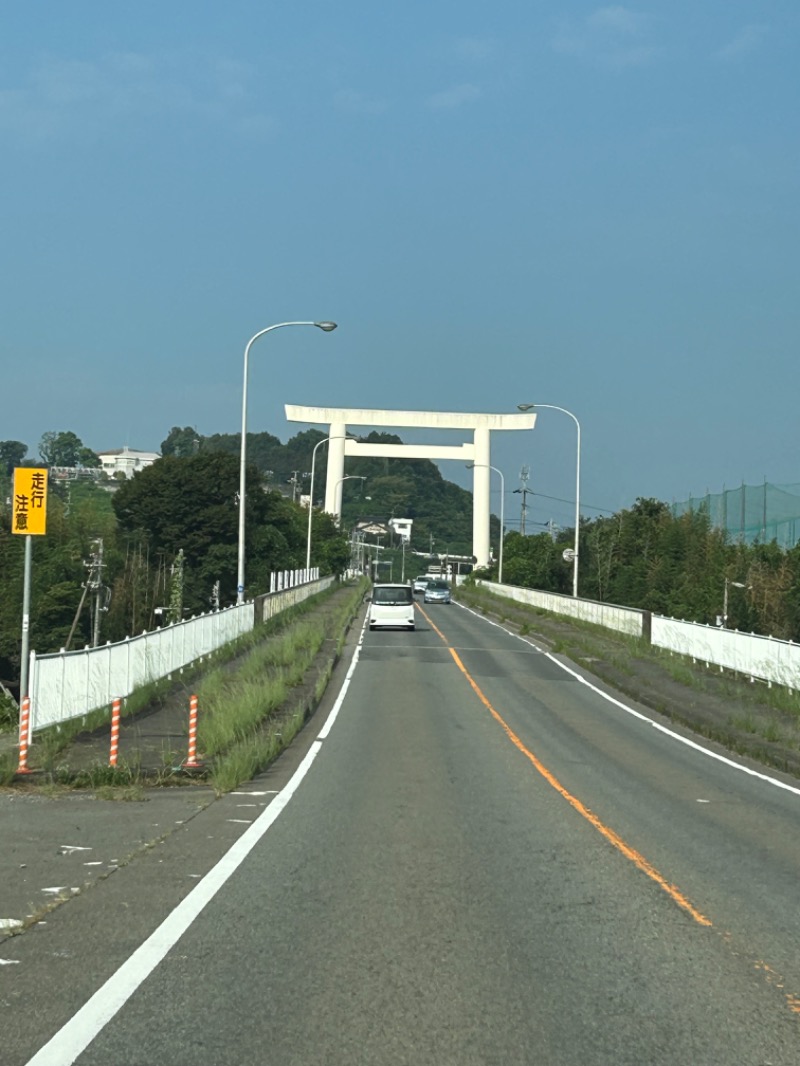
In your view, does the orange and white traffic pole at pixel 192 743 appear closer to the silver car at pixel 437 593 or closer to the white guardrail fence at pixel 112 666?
the white guardrail fence at pixel 112 666

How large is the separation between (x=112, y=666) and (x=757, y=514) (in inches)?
2050

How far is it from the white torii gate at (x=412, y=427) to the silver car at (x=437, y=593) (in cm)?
1292

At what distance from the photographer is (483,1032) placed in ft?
18.1

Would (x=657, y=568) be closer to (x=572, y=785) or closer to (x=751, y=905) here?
(x=572, y=785)

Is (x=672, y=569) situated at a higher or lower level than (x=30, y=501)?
lower

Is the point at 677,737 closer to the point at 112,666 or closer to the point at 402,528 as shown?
the point at 112,666

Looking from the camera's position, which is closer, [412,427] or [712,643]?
[712,643]

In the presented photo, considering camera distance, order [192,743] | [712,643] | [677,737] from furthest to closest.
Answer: [712,643] → [677,737] → [192,743]

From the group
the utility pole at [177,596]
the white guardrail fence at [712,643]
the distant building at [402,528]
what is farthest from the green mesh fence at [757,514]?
the distant building at [402,528]

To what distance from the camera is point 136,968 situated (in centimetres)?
652

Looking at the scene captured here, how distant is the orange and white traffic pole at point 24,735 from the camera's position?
14.6 metres

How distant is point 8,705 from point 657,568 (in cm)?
5995

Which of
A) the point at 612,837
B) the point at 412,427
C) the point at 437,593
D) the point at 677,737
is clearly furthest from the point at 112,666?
the point at 412,427

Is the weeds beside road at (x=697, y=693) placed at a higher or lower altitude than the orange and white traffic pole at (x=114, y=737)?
lower
